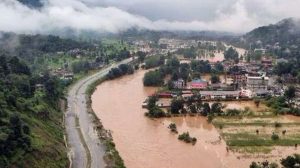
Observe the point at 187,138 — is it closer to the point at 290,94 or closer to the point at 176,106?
the point at 176,106

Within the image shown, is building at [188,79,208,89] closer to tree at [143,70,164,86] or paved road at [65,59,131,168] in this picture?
tree at [143,70,164,86]

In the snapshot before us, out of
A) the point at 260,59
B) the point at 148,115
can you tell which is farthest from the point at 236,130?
the point at 260,59

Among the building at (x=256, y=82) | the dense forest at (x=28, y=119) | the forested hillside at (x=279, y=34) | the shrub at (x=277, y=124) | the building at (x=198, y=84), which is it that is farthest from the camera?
the forested hillside at (x=279, y=34)

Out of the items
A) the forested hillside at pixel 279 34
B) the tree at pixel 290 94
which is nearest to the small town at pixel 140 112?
the tree at pixel 290 94

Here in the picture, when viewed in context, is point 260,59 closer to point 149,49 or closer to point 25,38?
point 149,49

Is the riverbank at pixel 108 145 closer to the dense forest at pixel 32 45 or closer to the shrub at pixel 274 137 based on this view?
the shrub at pixel 274 137

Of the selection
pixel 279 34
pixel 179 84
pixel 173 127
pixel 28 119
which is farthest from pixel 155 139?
pixel 279 34

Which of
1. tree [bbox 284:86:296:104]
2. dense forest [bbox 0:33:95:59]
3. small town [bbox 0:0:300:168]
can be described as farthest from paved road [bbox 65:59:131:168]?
dense forest [bbox 0:33:95:59]
